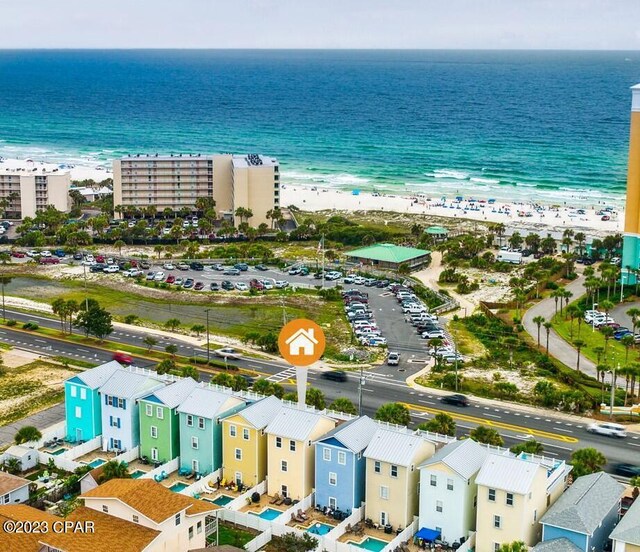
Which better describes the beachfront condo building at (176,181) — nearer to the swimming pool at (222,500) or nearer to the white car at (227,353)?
the white car at (227,353)

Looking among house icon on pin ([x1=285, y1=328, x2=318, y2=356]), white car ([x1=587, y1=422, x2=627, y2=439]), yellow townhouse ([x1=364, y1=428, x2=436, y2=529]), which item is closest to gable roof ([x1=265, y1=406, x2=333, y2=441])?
house icon on pin ([x1=285, y1=328, x2=318, y2=356])

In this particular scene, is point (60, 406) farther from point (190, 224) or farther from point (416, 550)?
point (190, 224)

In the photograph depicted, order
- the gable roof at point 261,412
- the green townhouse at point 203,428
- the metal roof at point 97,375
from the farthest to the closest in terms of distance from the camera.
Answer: the metal roof at point 97,375 → the green townhouse at point 203,428 → the gable roof at point 261,412

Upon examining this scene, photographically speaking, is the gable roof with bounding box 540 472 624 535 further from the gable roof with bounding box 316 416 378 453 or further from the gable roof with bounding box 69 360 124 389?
the gable roof with bounding box 69 360 124 389

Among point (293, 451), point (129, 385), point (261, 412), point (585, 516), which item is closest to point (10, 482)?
point (129, 385)

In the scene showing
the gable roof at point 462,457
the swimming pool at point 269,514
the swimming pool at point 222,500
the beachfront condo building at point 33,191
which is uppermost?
the beachfront condo building at point 33,191

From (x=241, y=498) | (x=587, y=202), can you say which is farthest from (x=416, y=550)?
(x=587, y=202)

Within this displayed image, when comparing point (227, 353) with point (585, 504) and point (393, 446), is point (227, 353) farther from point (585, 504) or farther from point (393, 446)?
point (585, 504)

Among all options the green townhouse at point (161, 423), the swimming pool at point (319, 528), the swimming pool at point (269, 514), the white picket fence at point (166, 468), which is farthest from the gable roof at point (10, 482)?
the swimming pool at point (319, 528)
